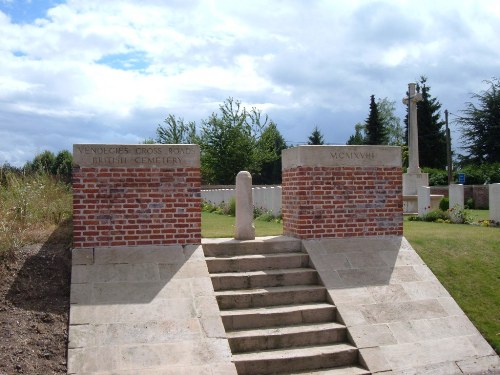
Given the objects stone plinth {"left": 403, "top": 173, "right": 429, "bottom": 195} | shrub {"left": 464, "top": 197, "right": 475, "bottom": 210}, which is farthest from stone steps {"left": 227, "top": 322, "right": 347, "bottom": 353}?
shrub {"left": 464, "top": 197, "right": 475, "bottom": 210}

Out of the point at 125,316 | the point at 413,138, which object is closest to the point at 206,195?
the point at 413,138

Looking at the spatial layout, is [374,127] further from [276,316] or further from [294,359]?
[294,359]

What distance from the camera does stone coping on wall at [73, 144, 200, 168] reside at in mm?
7434

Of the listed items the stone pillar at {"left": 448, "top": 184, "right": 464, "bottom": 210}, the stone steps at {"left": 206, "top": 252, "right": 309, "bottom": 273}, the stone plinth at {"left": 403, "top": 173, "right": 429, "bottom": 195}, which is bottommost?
the stone steps at {"left": 206, "top": 252, "right": 309, "bottom": 273}

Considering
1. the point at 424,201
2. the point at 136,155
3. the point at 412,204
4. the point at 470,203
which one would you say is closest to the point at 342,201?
the point at 136,155

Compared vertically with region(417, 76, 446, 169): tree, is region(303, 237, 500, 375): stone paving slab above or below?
below

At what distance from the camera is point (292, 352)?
6211 mm

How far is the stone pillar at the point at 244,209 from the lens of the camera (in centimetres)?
827

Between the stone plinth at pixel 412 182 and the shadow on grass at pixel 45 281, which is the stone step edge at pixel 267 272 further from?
the stone plinth at pixel 412 182

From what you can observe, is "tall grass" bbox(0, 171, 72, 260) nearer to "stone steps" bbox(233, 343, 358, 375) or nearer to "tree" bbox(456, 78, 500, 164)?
"stone steps" bbox(233, 343, 358, 375)

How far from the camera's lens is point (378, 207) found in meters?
8.60

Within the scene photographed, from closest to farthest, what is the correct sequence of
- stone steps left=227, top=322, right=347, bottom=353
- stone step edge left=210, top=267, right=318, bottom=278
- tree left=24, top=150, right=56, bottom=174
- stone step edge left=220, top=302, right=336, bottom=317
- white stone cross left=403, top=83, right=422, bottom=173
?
stone steps left=227, top=322, right=347, bottom=353 → stone step edge left=220, top=302, right=336, bottom=317 → stone step edge left=210, top=267, right=318, bottom=278 → tree left=24, top=150, right=56, bottom=174 → white stone cross left=403, top=83, right=422, bottom=173

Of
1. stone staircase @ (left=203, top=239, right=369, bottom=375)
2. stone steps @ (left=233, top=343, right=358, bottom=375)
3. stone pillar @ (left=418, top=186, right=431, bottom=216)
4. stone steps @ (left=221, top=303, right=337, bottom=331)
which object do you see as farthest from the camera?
stone pillar @ (left=418, top=186, right=431, bottom=216)

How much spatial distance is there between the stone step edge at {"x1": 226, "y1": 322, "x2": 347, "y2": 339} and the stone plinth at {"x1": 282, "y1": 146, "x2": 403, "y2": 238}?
179 cm
